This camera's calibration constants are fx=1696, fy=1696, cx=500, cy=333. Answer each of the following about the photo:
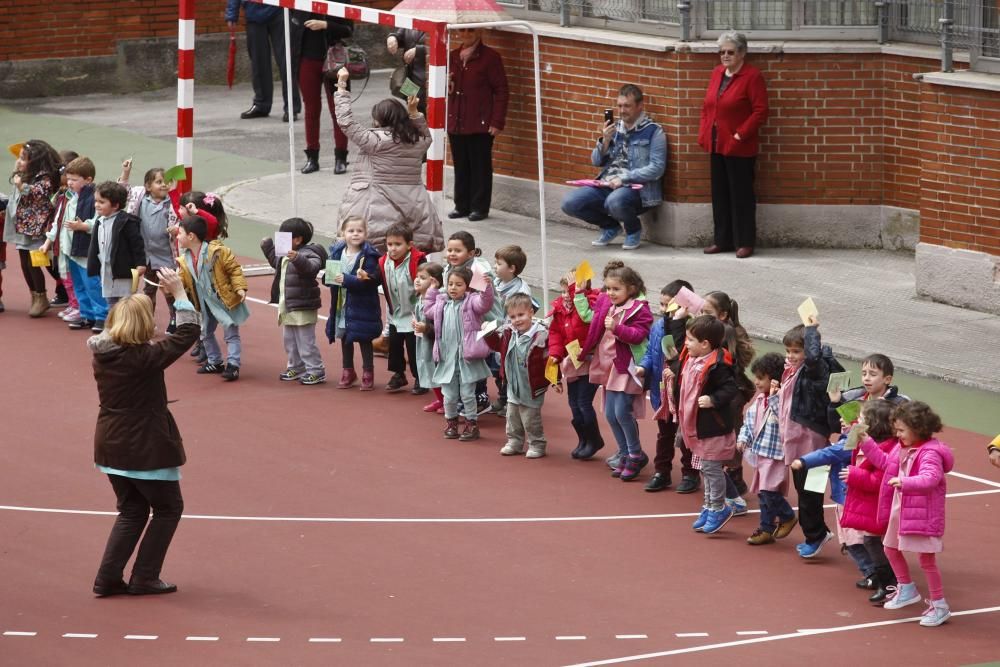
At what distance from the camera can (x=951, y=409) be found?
12.8 meters

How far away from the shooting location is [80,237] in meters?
14.9

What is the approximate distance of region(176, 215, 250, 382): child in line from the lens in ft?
44.4

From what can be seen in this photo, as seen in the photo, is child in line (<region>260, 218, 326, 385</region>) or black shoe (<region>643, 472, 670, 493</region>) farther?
child in line (<region>260, 218, 326, 385</region>)

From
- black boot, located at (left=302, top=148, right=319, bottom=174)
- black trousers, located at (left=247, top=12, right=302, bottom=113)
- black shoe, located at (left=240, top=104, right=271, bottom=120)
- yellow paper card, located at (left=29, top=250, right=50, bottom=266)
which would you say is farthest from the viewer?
black shoe, located at (left=240, top=104, right=271, bottom=120)

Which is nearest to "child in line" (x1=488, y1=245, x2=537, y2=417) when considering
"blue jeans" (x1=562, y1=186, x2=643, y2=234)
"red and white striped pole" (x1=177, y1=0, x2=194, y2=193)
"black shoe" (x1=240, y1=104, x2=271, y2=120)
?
"red and white striped pole" (x1=177, y1=0, x2=194, y2=193)

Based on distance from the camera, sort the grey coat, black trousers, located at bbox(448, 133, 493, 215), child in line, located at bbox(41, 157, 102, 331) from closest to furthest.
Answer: the grey coat
child in line, located at bbox(41, 157, 102, 331)
black trousers, located at bbox(448, 133, 493, 215)

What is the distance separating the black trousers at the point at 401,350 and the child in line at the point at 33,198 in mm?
3931

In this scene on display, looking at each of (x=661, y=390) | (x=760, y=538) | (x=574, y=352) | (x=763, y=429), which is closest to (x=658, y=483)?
(x=661, y=390)

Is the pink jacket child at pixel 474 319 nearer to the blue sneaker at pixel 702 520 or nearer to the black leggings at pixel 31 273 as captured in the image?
the blue sneaker at pixel 702 520

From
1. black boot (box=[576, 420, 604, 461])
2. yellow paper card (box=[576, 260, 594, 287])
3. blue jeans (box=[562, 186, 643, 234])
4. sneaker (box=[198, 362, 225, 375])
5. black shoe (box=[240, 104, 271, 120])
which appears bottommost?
black boot (box=[576, 420, 604, 461])

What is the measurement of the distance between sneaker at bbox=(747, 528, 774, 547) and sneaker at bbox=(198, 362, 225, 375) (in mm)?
5483

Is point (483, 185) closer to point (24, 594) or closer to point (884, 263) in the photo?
point (884, 263)

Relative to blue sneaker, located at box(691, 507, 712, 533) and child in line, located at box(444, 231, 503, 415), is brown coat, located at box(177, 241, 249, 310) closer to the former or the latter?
child in line, located at box(444, 231, 503, 415)

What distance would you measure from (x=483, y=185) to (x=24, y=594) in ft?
33.4
